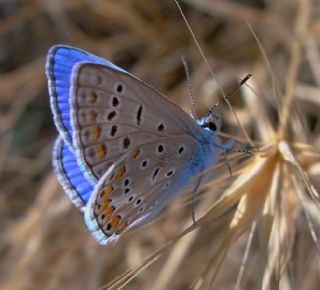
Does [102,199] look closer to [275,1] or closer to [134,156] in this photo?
[134,156]

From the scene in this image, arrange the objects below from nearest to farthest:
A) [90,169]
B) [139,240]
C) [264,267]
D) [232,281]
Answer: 1. [264,267]
2. [90,169]
3. [232,281]
4. [139,240]

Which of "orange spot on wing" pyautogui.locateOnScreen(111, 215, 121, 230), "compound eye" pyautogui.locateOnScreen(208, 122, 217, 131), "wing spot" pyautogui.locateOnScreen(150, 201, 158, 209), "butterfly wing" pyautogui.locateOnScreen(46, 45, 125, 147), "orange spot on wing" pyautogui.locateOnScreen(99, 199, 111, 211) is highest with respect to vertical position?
→ "butterfly wing" pyautogui.locateOnScreen(46, 45, 125, 147)

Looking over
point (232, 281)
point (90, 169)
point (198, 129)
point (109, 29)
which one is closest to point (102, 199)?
point (90, 169)

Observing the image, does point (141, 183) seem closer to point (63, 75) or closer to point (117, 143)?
point (117, 143)

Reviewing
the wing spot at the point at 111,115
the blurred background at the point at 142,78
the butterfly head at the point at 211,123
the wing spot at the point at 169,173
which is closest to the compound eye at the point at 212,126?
the butterfly head at the point at 211,123

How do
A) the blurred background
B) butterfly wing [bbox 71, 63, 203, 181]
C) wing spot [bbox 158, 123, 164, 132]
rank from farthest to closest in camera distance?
the blurred background < wing spot [bbox 158, 123, 164, 132] < butterfly wing [bbox 71, 63, 203, 181]

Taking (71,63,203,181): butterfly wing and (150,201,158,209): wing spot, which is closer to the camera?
(71,63,203,181): butterfly wing

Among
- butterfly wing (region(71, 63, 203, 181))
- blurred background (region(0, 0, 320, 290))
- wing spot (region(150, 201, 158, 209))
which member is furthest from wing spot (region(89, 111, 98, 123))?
blurred background (region(0, 0, 320, 290))

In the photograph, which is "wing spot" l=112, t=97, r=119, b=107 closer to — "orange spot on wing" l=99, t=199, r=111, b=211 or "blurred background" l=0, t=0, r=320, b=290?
"orange spot on wing" l=99, t=199, r=111, b=211

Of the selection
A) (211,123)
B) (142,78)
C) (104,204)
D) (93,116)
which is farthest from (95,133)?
(142,78)
